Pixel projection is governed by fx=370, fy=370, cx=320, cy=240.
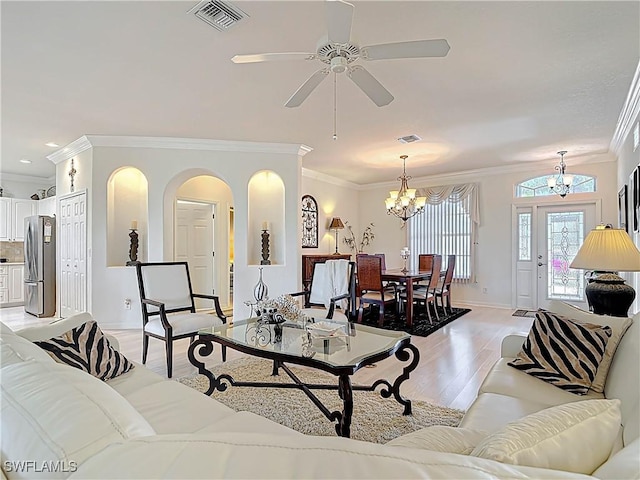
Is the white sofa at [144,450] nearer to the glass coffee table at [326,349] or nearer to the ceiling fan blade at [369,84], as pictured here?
the glass coffee table at [326,349]

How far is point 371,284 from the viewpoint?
17.4 feet

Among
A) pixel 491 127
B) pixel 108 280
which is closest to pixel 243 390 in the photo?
pixel 108 280

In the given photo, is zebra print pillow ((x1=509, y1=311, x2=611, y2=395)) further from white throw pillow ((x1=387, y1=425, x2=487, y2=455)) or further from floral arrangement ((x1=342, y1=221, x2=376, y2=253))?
floral arrangement ((x1=342, y1=221, x2=376, y2=253))

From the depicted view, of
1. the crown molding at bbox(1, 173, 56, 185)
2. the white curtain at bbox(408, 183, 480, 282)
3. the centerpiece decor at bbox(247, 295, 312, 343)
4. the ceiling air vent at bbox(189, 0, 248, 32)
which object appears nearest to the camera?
the ceiling air vent at bbox(189, 0, 248, 32)

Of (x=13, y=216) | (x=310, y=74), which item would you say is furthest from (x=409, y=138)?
(x=13, y=216)

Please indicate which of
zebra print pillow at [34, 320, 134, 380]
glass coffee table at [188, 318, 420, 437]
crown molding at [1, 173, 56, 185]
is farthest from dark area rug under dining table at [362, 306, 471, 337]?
crown molding at [1, 173, 56, 185]

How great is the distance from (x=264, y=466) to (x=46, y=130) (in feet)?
18.2

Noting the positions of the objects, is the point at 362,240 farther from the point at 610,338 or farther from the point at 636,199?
the point at 610,338

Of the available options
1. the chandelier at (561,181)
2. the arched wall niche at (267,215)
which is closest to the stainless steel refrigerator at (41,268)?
the arched wall niche at (267,215)

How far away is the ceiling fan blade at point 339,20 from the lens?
1724mm

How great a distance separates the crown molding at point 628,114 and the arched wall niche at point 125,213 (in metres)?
5.67

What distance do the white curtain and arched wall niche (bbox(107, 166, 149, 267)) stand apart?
523 cm

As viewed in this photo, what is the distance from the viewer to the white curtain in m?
7.21

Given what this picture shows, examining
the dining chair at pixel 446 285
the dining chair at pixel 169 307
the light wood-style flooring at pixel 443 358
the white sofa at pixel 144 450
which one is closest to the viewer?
the white sofa at pixel 144 450
